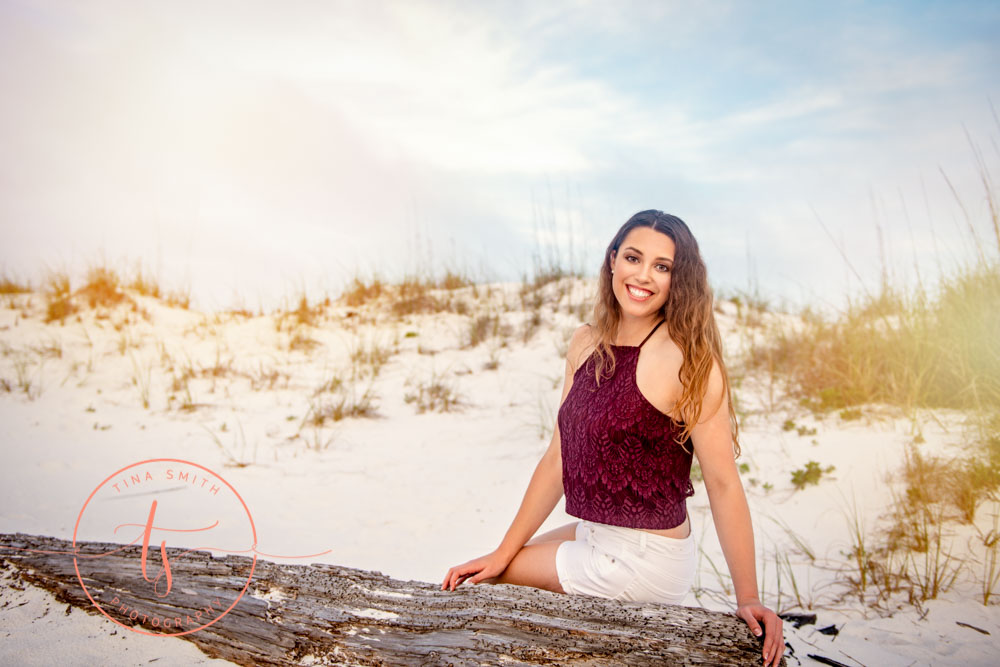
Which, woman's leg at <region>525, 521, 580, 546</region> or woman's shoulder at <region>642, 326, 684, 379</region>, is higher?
woman's shoulder at <region>642, 326, 684, 379</region>

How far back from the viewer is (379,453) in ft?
16.6

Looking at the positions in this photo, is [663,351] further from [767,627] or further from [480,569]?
[480,569]

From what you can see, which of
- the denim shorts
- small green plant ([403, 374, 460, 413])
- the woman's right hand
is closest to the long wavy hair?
the denim shorts

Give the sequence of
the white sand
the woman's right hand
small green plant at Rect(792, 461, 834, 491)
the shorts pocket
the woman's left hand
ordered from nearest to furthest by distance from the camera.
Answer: the woman's left hand, the shorts pocket, the woman's right hand, the white sand, small green plant at Rect(792, 461, 834, 491)

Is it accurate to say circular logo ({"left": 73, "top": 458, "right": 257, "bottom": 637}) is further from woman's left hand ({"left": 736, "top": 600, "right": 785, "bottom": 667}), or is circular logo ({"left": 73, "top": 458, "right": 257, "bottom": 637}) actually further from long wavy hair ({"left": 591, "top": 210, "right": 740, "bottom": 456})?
woman's left hand ({"left": 736, "top": 600, "right": 785, "bottom": 667})

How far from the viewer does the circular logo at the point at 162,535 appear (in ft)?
7.09

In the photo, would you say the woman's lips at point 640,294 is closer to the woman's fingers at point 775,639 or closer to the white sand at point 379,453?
the woman's fingers at point 775,639

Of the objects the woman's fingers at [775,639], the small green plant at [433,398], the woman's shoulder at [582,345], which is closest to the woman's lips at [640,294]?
the woman's shoulder at [582,345]

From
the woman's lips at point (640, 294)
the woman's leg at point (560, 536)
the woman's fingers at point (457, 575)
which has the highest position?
the woman's lips at point (640, 294)

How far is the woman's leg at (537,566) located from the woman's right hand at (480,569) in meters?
0.03

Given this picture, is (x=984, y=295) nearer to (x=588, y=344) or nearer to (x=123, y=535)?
(x=588, y=344)

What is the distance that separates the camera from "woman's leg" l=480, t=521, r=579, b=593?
84.2 inches

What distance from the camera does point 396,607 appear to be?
A: 200 cm

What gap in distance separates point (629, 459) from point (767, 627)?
1.87 feet
